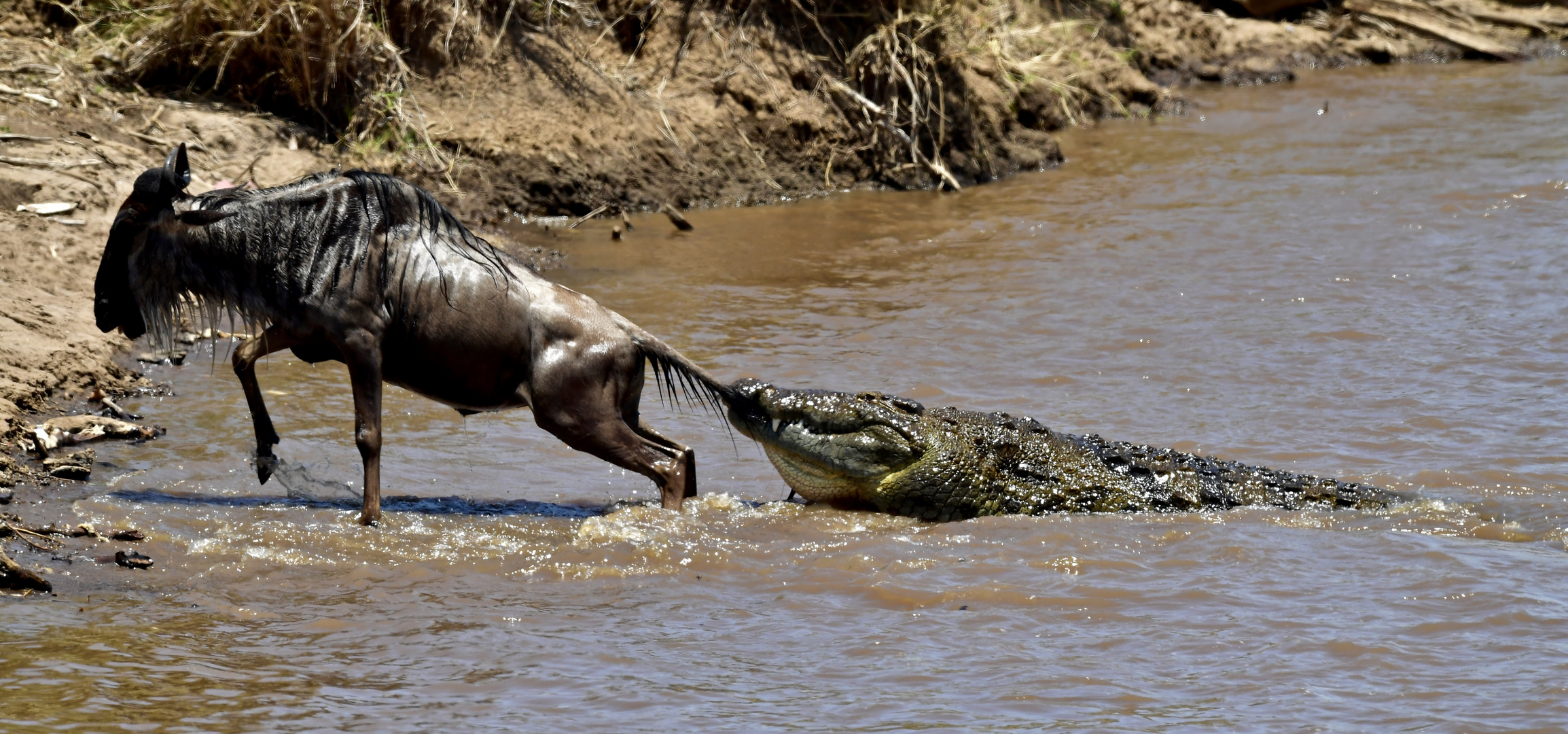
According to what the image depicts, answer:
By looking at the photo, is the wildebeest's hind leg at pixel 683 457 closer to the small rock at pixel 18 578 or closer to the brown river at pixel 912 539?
the brown river at pixel 912 539

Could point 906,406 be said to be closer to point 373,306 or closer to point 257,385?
point 373,306

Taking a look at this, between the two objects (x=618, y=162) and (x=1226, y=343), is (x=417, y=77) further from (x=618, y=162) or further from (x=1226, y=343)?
(x=1226, y=343)

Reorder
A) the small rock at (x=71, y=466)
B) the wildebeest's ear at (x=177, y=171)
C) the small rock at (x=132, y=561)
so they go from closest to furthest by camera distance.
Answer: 1. the small rock at (x=132, y=561)
2. the wildebeest's ear at (x=177, y=171)
3. the small rock at (x=71, y=466)

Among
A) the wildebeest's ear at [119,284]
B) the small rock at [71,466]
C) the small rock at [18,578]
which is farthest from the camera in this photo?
the small rock at [71,466]

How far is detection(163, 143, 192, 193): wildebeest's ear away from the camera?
536 cm

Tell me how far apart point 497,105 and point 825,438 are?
5.55 meters

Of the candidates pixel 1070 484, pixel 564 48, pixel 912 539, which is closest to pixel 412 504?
pixel 912 539

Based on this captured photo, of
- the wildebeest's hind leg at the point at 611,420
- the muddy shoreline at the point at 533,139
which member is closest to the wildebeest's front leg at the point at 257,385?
the muddy shoreline at the point at 533,139

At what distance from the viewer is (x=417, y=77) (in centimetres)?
1052

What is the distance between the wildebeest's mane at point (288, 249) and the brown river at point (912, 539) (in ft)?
2.43

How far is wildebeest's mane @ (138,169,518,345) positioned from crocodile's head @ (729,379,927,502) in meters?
1.09

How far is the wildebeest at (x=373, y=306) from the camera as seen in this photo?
5.40 metres

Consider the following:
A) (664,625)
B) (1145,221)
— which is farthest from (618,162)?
(664,625)

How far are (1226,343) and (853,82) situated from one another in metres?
4.78
